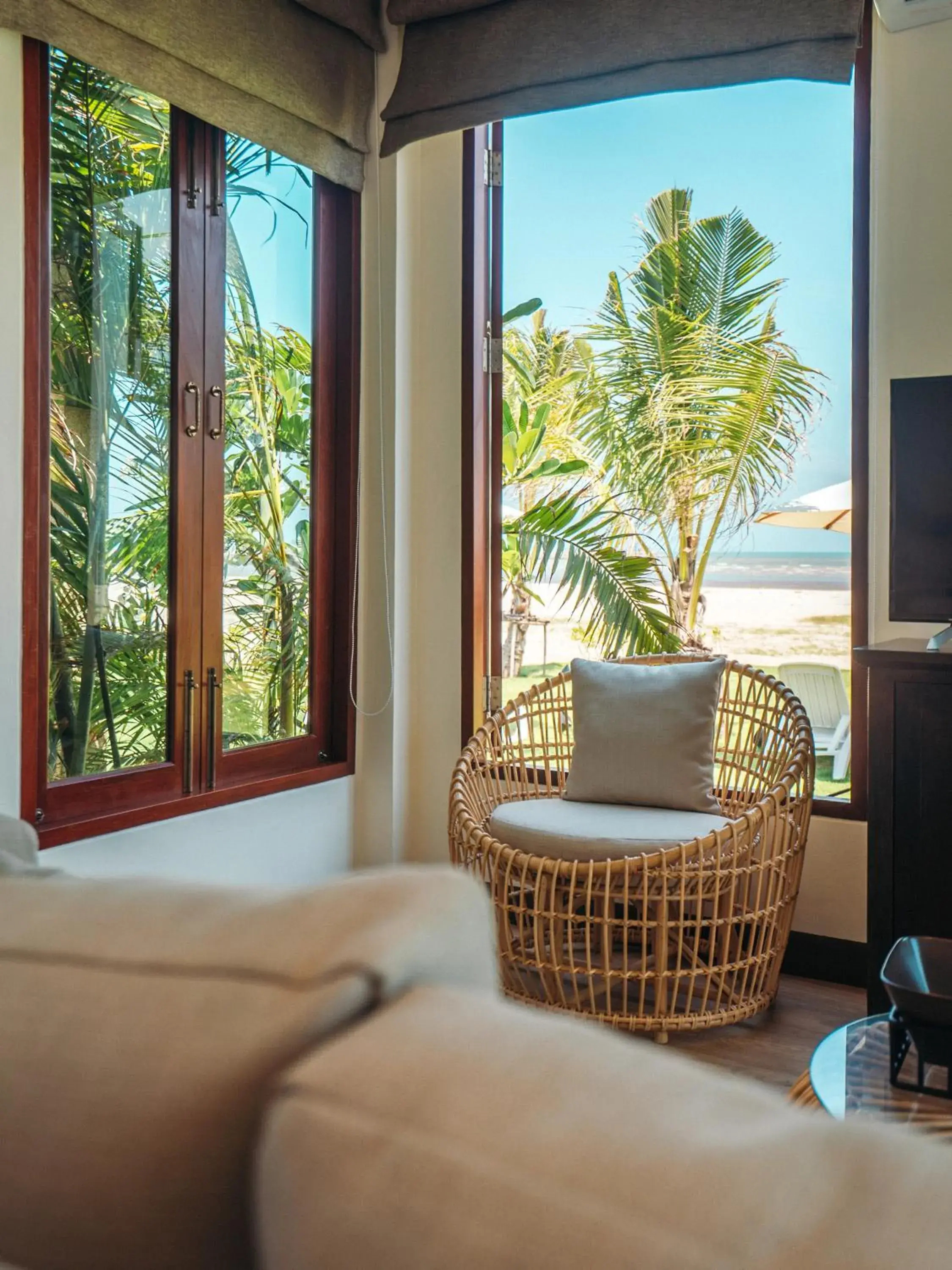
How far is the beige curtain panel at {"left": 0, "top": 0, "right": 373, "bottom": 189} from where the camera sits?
2383mm

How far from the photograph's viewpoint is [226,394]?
294 cm

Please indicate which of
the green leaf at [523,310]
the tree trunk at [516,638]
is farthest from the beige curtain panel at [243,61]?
the tree trunk at [516,638]

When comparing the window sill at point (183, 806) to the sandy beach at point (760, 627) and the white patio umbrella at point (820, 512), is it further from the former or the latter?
the white patio umbrella at point (820, 512)

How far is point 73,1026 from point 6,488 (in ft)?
6.76

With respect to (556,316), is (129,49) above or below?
above

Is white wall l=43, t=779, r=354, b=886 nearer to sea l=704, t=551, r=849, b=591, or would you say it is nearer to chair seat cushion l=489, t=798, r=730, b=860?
chair seat cushion l=489, t=798, r=730, b=860

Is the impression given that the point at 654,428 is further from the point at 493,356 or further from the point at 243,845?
the point at 243,845

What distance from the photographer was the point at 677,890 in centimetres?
244

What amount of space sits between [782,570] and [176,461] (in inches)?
80.1

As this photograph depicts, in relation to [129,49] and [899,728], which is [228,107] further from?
[899,728]

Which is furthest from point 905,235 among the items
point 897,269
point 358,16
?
point 358,16

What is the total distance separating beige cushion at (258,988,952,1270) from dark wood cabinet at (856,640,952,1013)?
6.79ft

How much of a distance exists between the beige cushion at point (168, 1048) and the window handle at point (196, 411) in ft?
8.00

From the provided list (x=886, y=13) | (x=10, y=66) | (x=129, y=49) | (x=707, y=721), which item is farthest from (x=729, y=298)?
(x=10, y=66)
